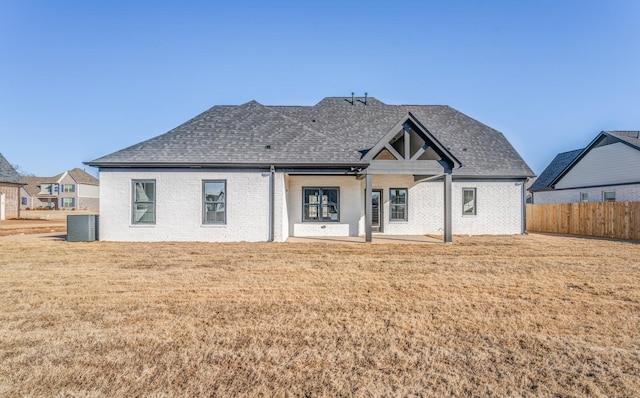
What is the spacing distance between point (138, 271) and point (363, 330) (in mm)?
6548

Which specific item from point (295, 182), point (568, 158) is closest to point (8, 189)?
point (295, 182)

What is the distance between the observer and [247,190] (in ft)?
48.3

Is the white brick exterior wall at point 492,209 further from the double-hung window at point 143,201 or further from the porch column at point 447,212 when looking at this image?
the double-hung window at point 143,201

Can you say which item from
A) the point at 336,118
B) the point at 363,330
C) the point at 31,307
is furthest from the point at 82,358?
the point at 336,118

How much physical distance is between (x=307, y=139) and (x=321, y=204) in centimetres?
313

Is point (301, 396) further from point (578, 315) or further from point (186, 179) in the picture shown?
point (186, 179)

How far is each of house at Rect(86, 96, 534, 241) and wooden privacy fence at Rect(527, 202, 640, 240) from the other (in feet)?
14.2

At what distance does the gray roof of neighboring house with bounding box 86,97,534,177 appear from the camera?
14.8m

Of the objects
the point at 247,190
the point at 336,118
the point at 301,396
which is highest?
the point at 336,118

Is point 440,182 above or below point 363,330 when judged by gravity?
above

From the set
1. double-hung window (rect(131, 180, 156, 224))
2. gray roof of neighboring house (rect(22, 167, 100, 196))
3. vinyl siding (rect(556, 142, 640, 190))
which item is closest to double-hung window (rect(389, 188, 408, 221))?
double-hung window (rect(131, 180, 156, 224))

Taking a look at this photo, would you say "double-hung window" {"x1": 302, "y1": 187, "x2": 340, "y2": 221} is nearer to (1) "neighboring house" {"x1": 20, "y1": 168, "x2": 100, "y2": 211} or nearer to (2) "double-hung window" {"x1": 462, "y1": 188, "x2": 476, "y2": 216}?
(2) "double-hung window" {"x1": 462, "y1": 188, "x2": 476, "y2": 216}

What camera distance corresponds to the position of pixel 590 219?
63.6ft

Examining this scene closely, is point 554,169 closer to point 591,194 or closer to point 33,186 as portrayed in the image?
point 591,194
